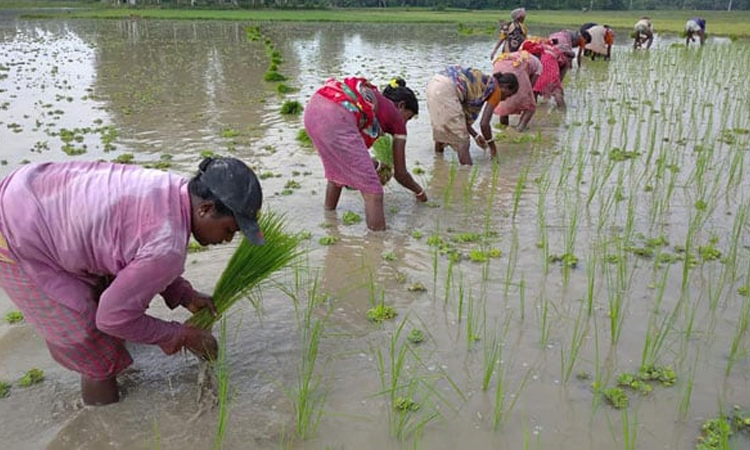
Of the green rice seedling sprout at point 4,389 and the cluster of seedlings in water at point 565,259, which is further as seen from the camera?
the cluster of seedlings in water at point 565,259

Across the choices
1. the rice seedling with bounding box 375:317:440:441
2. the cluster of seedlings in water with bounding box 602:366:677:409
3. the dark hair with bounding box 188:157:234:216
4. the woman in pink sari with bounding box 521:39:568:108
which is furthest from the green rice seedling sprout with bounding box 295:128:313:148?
the cluster of seedlings in water with bounding box 602:366:677:409

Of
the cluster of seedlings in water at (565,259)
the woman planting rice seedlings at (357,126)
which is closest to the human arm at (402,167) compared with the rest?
the woman planting rice seedlings at (357,126)

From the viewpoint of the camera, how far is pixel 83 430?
2.54m

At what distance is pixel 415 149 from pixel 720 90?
6.24 meters

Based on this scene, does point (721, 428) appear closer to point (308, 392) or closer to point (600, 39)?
point (308, 392)

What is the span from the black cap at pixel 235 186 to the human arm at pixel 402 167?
250 centimetres

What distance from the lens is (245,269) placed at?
9.44ft

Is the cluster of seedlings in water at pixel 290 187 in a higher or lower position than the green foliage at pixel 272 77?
lower

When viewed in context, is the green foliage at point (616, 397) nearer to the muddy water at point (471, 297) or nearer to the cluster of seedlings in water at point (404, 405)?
the muddy water at point (471, 297)

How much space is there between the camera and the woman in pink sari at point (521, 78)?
24.3ft

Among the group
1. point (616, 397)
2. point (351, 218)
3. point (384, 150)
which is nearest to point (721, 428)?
point (616, 397)

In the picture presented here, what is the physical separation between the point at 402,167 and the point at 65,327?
299 centimetres

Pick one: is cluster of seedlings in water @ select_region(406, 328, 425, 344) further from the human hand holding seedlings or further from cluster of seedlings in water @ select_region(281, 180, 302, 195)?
the human hand holding seedlings

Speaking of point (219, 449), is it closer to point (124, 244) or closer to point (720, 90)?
point (124, 244)
